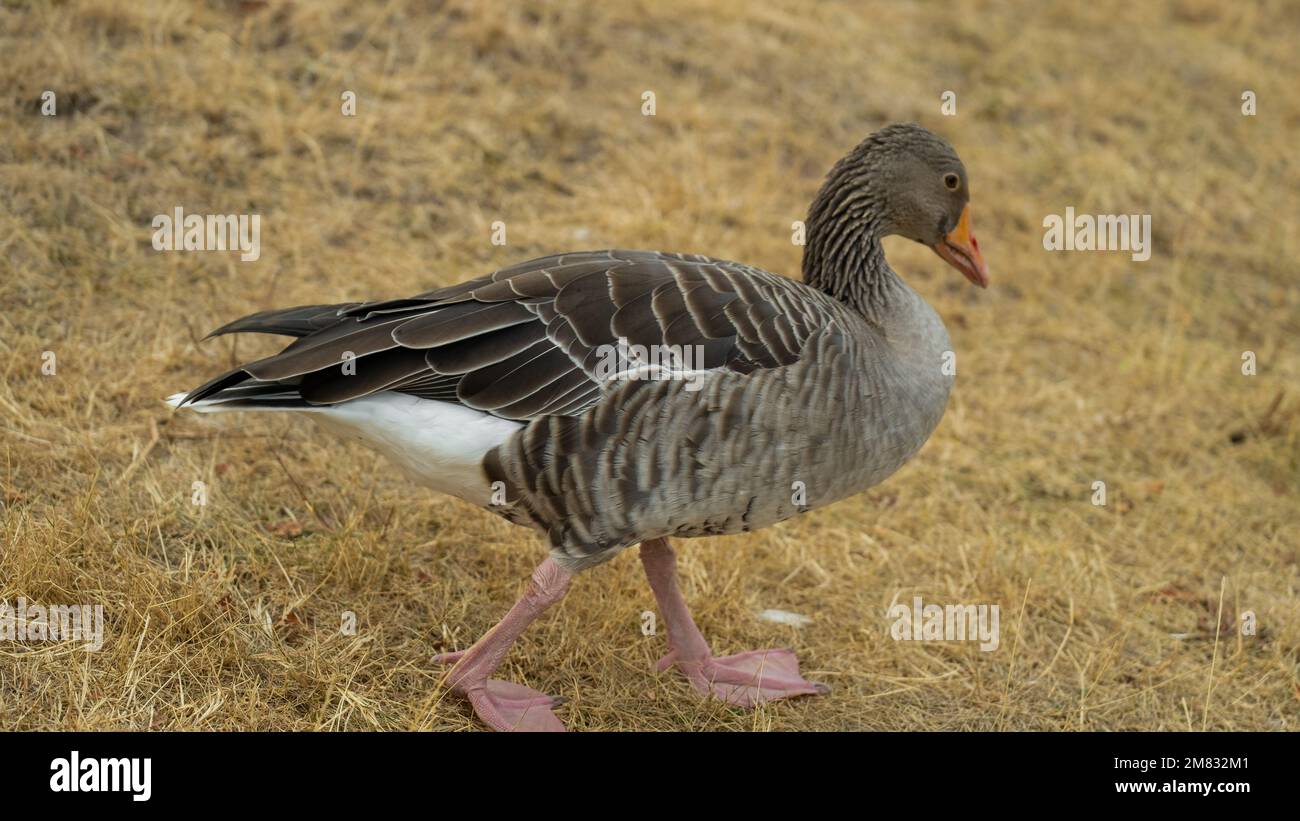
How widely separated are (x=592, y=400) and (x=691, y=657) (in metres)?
1.19

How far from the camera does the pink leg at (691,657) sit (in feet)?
14.1

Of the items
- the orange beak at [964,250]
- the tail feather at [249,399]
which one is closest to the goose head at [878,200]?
the orange beak at [964,250]

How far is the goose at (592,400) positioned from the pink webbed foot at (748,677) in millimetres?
569

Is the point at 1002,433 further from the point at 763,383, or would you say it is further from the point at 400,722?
the point at 400,722

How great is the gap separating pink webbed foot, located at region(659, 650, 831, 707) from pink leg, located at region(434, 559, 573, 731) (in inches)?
23.2

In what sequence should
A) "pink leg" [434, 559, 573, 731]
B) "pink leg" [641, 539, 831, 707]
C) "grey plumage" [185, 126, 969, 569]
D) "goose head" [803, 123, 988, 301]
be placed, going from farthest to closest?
1. "goose head" [803, 123, 988, 301]
2. "pink leg" [641, 539, 831, 707]
3. "pink leg" [434, 559, 573, 731]
4. "grey plumage" [185, 126, 969, 569]

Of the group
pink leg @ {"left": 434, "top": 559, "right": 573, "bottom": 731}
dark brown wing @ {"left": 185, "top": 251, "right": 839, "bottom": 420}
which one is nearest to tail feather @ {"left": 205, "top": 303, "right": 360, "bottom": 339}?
dark brown wing @ {"left": 185, "top": 251, "right": 839, "bottom": 420}

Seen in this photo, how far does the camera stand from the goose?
143 inches

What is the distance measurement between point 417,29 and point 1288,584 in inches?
233

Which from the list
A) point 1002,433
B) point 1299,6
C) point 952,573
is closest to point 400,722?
point 952,573

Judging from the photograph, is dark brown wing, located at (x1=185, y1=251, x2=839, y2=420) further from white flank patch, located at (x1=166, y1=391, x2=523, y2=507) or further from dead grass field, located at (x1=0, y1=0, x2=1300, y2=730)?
dead grass field, located at (x1=0, y1=0, x2=1300, y2=730)

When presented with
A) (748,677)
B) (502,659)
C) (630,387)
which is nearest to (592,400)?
Result: (630,387)

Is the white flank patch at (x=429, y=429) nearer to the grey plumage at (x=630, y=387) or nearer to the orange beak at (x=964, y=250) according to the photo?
the grey plumage at (x=630, y=387)

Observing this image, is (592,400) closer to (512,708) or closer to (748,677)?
(512,708)
